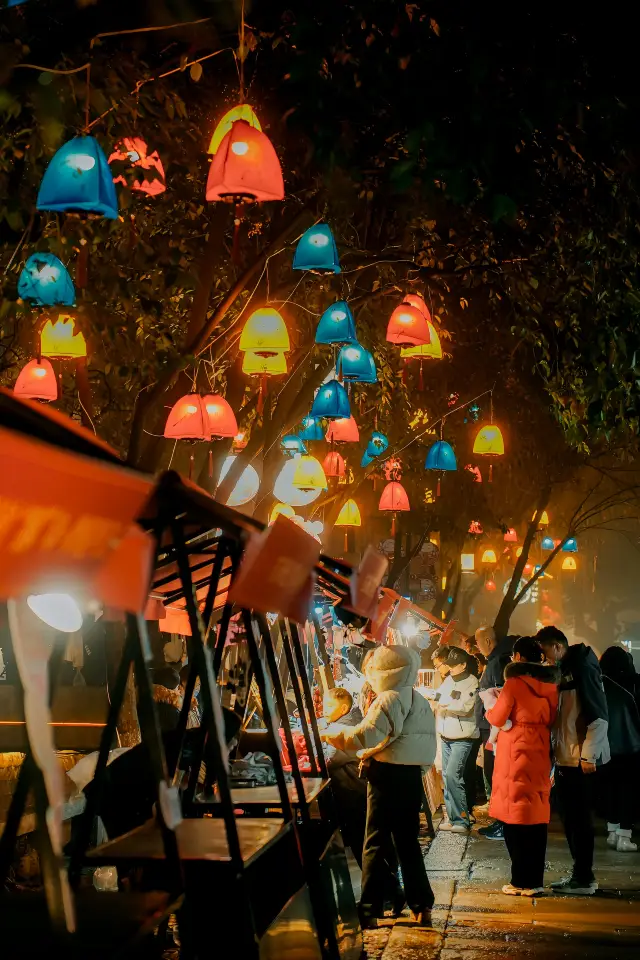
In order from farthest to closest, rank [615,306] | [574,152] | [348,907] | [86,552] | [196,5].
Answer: [615,306] < [574,152] < [348,907] < [196,5] < [86,552]

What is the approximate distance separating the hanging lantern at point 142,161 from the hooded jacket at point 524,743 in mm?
5067

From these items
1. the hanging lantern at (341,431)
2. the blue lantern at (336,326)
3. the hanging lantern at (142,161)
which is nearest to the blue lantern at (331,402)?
the blue lantern at (336,326)

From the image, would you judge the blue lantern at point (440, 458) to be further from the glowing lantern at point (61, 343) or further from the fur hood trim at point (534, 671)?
the glowing lantern at point (61, 343)

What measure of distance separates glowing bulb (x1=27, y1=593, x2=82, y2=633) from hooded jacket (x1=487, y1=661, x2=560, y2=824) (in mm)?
5555

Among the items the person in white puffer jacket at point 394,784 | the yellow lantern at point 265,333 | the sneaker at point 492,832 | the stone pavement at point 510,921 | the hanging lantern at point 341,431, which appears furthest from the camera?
the hanging lantern at point 341,431

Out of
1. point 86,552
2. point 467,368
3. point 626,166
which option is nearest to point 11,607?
point 86,552

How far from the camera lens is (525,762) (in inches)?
394

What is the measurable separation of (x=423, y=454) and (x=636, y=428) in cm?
1371

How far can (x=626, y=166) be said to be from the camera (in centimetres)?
959

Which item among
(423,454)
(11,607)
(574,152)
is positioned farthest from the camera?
(423,454)

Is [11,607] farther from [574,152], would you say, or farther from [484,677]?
[484,677]

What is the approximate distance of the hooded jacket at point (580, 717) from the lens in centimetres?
1034

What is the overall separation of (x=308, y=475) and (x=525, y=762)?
5363 mm

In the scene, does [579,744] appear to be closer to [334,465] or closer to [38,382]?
[38,382]
